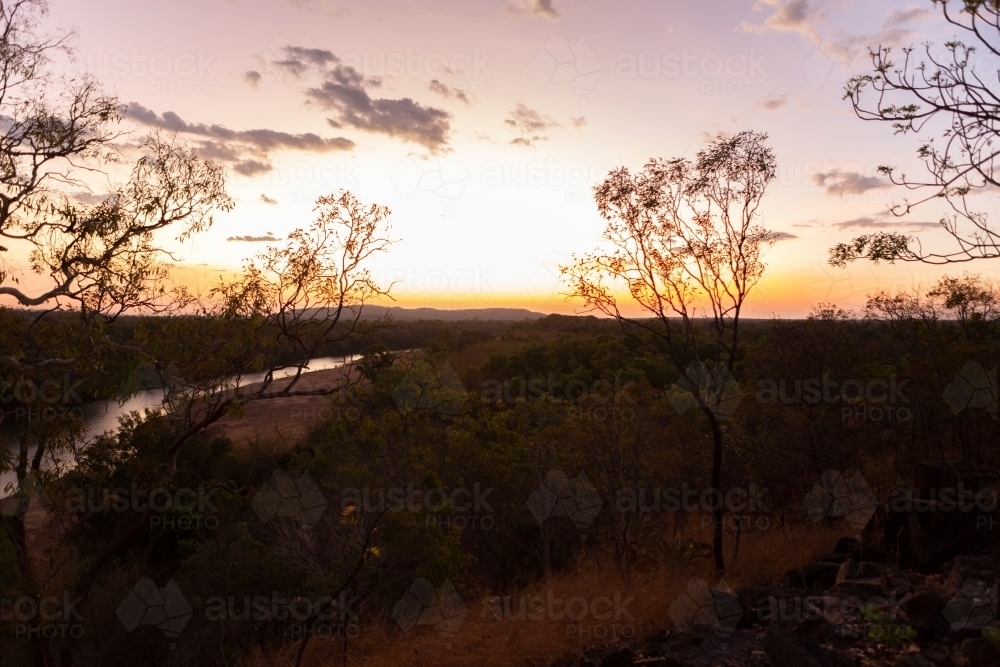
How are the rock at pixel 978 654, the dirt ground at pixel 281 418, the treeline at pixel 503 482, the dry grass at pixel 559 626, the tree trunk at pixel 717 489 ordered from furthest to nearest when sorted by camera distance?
1. the dirt ground at pixel 281 418
2. the treeline at pixel 503 482
3. the tree trunk at pixel 717 489
4. the dry grass at pixel 559 626
5. the rock at pixel 978 654

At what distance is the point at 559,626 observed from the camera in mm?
6609

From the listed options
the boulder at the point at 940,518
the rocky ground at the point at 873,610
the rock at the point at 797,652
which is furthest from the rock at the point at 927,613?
the boulder at the point at 940,518

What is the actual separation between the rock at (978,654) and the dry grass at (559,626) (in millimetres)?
2514

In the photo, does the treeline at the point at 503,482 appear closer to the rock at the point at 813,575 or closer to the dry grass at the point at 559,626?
the dry grass at the point at 559,626

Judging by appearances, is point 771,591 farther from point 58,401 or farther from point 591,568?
point 58,401

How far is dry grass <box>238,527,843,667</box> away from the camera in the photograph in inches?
243

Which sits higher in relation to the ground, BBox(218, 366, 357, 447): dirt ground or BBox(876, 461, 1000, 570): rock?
BBox(876, 461, 1000, 570): rock

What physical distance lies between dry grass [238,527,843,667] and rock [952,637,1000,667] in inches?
99.0

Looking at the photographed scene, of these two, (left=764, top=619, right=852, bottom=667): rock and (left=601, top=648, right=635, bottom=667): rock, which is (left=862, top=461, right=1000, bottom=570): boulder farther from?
(left=601, top=648, right=635, bottom=667): rock

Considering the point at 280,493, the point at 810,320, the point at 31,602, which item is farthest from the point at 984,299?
the point at 31,602

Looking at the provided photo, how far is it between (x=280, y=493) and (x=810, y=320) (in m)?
12.4

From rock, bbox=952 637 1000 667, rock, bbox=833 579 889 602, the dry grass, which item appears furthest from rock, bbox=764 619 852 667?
the dry grass

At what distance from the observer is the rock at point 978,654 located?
4539 millimetres

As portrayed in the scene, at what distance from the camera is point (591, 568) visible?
1042cm
